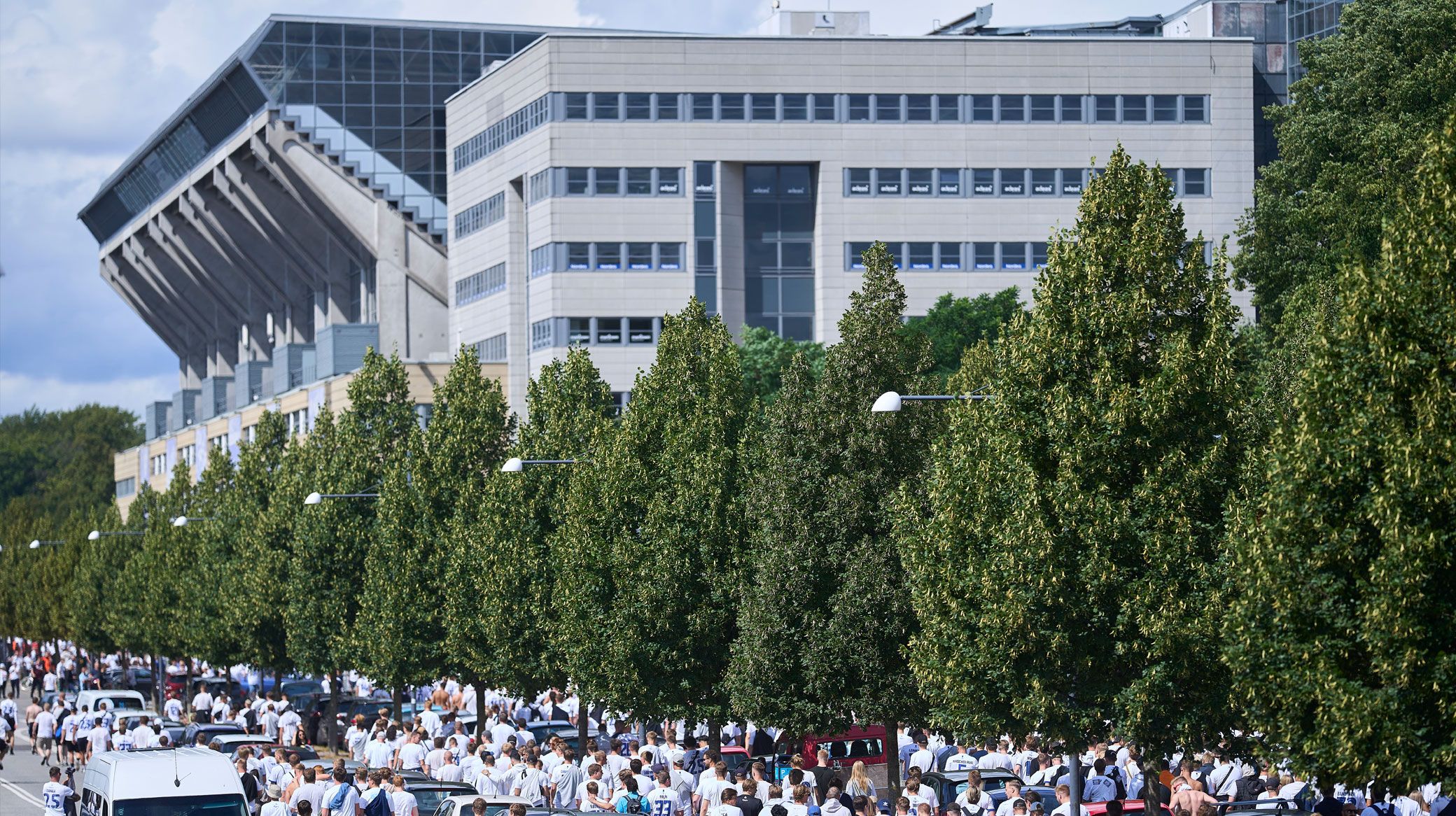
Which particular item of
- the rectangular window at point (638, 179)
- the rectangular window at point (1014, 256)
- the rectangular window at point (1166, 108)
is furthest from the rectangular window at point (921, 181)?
the rectangular window at point (638, 179)

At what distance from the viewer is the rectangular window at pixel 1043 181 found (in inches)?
3590

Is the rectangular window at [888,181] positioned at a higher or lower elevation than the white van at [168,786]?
higher

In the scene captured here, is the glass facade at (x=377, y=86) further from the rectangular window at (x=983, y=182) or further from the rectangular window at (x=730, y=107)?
the rectangular window at (x=983, y=182)

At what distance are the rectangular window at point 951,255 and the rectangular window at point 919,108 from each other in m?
5.60

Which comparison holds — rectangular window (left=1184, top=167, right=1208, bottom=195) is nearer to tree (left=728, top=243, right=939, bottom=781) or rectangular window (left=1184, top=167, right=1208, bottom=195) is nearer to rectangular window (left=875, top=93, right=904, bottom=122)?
rectangular window (left=875, top=93, right=904, bottom=122)

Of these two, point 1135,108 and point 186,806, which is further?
point 1135,108

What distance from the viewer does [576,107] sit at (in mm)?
89312

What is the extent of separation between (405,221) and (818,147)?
2508 cm

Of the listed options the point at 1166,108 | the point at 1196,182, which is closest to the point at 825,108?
the point at 1166,108

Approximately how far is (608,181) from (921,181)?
1382 centimetres

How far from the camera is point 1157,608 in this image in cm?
2272

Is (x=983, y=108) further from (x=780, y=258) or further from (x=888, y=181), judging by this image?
(x=780, y=258)

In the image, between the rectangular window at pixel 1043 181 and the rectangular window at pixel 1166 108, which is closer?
the rectangular window at pixel 1043 181

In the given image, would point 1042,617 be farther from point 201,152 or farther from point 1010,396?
point 201,152
